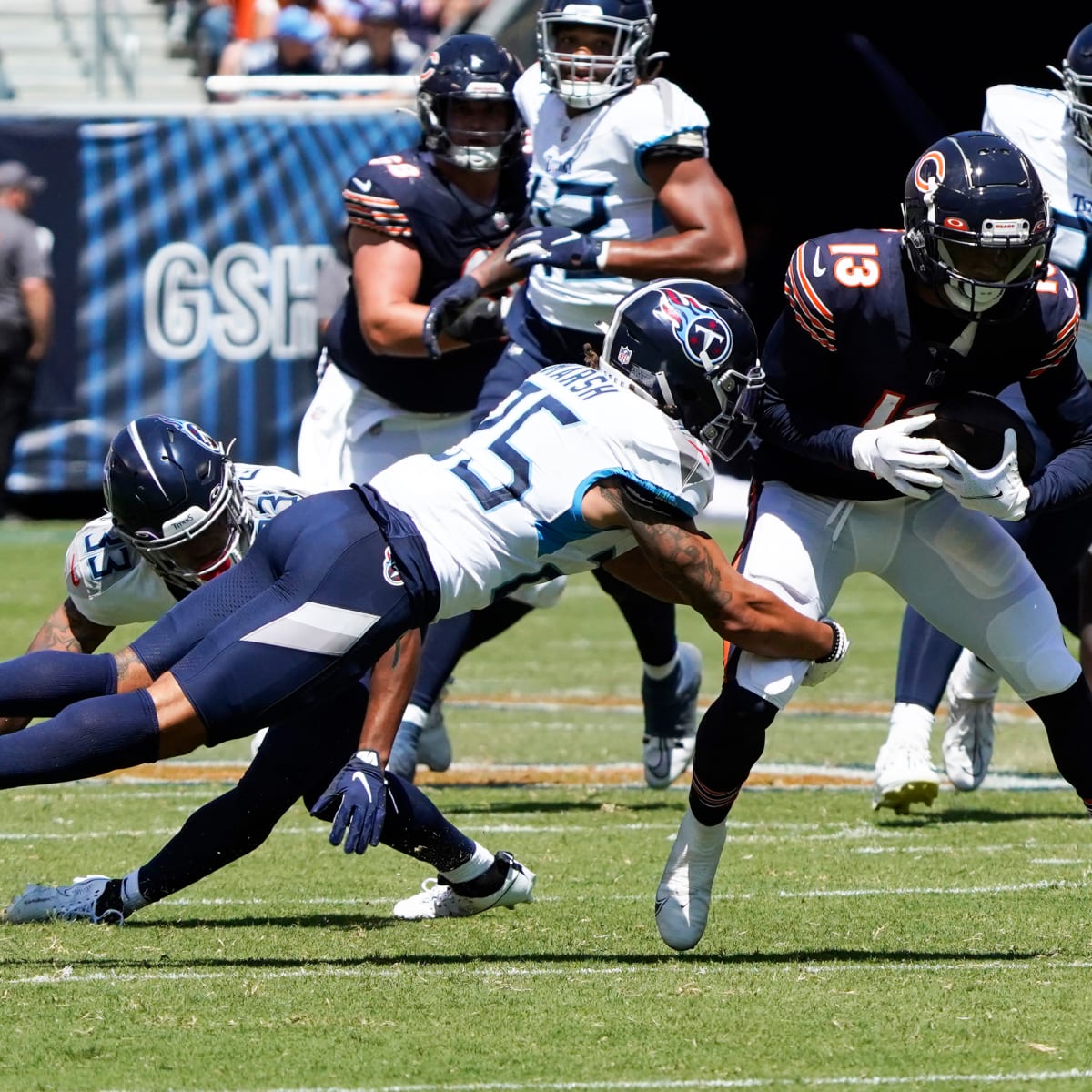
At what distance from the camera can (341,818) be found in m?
3.81

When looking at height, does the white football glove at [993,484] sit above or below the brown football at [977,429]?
below

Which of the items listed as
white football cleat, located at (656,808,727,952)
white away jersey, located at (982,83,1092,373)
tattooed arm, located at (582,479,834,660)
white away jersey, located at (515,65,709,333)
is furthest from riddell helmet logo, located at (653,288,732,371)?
white away jersey, located at (982,83,1092,373)

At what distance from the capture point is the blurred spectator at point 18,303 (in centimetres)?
1206

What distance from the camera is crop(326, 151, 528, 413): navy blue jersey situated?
5.87m

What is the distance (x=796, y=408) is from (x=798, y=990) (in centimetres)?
117

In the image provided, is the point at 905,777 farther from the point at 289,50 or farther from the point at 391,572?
the point at 289,50

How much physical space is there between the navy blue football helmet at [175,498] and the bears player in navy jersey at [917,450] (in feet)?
3.42

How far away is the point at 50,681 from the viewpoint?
Answer: 12.6 feet

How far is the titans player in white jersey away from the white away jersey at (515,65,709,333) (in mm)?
1809

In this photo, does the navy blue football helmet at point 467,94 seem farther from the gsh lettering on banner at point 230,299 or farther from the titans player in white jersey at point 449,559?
the gsh lettering on banner at point 230,299

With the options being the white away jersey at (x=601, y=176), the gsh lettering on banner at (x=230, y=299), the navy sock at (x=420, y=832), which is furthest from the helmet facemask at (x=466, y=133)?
the gsh lettering on banner at (x=230, y=299)

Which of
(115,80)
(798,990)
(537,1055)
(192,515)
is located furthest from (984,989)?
(115,80)

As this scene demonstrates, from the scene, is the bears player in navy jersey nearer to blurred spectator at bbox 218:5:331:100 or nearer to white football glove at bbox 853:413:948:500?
white football glove at bbox 853:413:948:500

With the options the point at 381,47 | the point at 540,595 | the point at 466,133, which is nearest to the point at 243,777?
the point at 540,595
